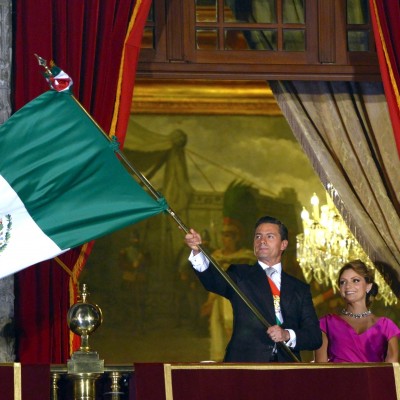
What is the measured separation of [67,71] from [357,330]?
7.60 feet

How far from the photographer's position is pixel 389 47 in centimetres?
785

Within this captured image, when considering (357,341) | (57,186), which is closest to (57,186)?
(57,186)

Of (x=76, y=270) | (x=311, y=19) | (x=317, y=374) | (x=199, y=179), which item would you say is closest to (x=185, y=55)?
(x=311, y=19)

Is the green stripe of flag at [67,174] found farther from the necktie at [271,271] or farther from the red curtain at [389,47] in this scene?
the red curtain at [389,47]

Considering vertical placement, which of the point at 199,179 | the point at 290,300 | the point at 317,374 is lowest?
the point at 317,374

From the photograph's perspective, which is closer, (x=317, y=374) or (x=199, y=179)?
(x=317, y=374)

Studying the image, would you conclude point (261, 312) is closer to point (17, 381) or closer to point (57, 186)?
point (57, 186)

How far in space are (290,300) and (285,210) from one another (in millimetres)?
5400

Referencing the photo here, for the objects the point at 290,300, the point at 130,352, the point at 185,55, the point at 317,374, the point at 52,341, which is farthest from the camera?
the point at 130,352

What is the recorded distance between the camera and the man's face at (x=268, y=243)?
22.1 ft

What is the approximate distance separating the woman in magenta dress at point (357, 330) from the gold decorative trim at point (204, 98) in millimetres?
4838

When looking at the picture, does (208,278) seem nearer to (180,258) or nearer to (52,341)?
(52,341)

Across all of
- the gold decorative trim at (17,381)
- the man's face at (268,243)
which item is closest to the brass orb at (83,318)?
the gold decorative trim at (17,381)

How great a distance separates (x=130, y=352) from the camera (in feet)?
38.4
